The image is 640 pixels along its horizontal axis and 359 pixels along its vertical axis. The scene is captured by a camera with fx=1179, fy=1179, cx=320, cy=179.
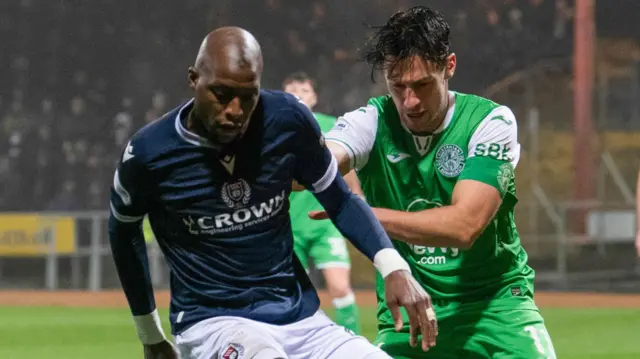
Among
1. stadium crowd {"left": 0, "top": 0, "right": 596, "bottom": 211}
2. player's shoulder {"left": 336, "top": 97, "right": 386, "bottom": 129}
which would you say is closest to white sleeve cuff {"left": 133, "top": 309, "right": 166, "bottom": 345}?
player's shoulder {"left": 336, "top": 97, "right": 386, "bottom": 129}

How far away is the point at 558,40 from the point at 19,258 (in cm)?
923

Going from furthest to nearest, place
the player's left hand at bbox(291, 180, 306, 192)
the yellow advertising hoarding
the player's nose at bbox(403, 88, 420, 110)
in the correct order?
the yellow advertising hoarding < the player's nose at bbox(403, 88, 420, 110) < the player's left hand at bbox(291, 180, 306, 192)

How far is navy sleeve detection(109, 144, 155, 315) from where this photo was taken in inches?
134

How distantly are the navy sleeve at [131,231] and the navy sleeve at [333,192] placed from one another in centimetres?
49

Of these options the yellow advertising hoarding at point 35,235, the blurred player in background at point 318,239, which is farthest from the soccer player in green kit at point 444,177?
the yellow advertising hoarding at point 35,235

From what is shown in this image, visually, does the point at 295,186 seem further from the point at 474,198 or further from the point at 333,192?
the point at 474,198

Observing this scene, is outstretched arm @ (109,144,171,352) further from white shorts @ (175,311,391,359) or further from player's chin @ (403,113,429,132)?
player's chin @ (403,113,429,132)

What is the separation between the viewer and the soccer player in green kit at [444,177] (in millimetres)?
3971

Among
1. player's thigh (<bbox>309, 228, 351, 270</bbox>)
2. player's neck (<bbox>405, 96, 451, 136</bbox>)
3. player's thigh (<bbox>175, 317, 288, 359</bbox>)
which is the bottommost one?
player's thigh (<bbox>309, 228, 351, 270</bbox>)

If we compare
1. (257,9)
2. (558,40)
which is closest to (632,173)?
(558,40)

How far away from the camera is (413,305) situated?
3.26 meters

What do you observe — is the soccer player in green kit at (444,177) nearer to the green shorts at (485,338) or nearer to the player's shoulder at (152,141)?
the green shorts at (485,338)

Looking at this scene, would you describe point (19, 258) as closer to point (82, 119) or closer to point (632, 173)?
point (82, 119)

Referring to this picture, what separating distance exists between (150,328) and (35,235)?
45.0ft
